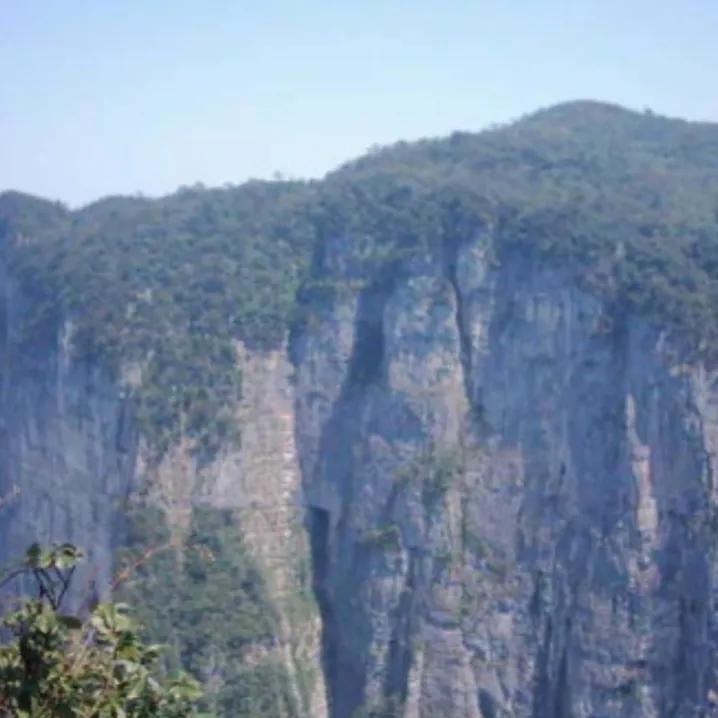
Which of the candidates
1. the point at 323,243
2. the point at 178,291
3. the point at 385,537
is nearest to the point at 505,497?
the point at 385,537

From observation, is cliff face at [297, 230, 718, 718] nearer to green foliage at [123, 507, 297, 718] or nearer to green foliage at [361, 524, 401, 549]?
green foliage at [361, 524, 401, 549]

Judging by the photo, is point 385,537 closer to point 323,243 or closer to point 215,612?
point 215,612

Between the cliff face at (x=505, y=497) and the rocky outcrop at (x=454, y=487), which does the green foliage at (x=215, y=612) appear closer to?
the rocky outcrop at (x=454, y=487)

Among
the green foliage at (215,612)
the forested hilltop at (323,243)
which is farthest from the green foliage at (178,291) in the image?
the green foliage at (215,612)

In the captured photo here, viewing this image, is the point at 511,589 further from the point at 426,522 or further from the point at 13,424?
the point at 13,424

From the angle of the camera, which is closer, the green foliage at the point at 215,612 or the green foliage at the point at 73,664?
the green foliage at the point at 73,664

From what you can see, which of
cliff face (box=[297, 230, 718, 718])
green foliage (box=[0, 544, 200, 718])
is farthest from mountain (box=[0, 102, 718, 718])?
green foliage (box=[0, 544, 200, 718])
